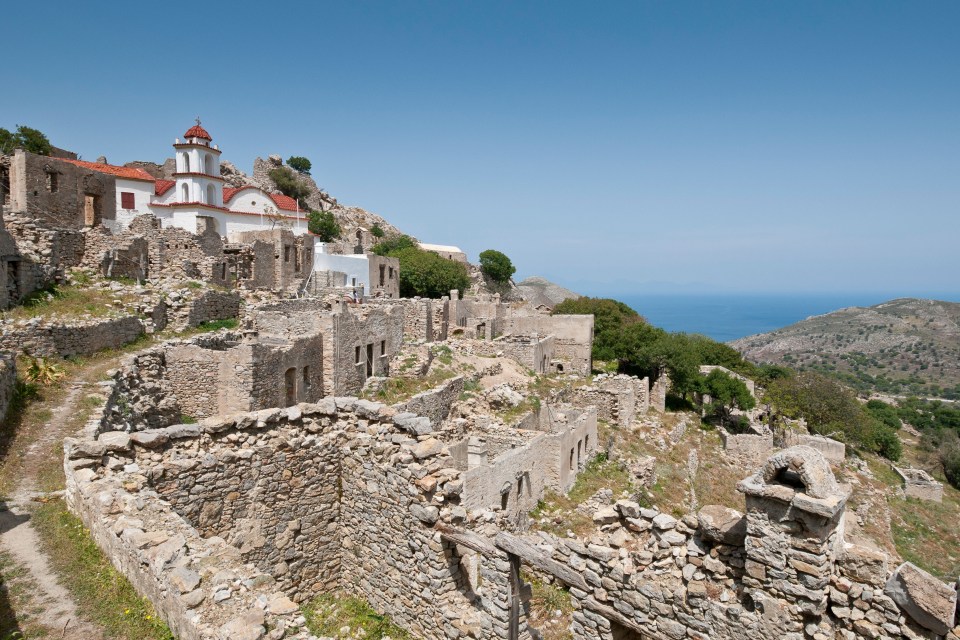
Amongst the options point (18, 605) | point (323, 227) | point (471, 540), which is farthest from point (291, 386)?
point (323, 227)

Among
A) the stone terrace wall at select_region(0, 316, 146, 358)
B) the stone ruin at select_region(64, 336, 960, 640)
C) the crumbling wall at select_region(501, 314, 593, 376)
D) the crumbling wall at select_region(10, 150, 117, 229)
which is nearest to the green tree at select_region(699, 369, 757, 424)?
the crumbling wall at select_region(501, 314, 593, 376)

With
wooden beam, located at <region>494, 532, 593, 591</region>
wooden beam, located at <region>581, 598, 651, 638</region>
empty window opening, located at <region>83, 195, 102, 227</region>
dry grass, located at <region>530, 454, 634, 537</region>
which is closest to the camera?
wooden beam, located at <region>581, 598, 651, 638</region>

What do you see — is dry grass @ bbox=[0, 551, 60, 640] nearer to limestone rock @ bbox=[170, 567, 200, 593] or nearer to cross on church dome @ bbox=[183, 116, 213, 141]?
limestone rock @ bbox=[170, 567, 200, 593]

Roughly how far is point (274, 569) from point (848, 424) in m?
41.2

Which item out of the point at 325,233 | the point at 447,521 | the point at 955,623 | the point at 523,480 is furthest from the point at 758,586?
the point at 325,233

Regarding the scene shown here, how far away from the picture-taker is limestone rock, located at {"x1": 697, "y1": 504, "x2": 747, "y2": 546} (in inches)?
184

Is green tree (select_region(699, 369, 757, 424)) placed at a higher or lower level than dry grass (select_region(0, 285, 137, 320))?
lower

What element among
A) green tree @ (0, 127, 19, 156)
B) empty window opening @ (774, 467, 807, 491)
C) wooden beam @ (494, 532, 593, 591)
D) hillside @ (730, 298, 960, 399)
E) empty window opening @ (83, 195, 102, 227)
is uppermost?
green tree @ (0, 127, 19, 156)

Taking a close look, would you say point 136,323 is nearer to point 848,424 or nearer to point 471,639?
point 471,639

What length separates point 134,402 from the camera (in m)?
11.1

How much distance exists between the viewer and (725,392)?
111 ft

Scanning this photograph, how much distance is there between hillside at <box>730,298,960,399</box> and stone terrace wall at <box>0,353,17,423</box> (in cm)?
12217

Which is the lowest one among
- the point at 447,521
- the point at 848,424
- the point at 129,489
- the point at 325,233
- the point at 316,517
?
the point at 848,424

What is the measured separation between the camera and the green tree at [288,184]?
6569cm
